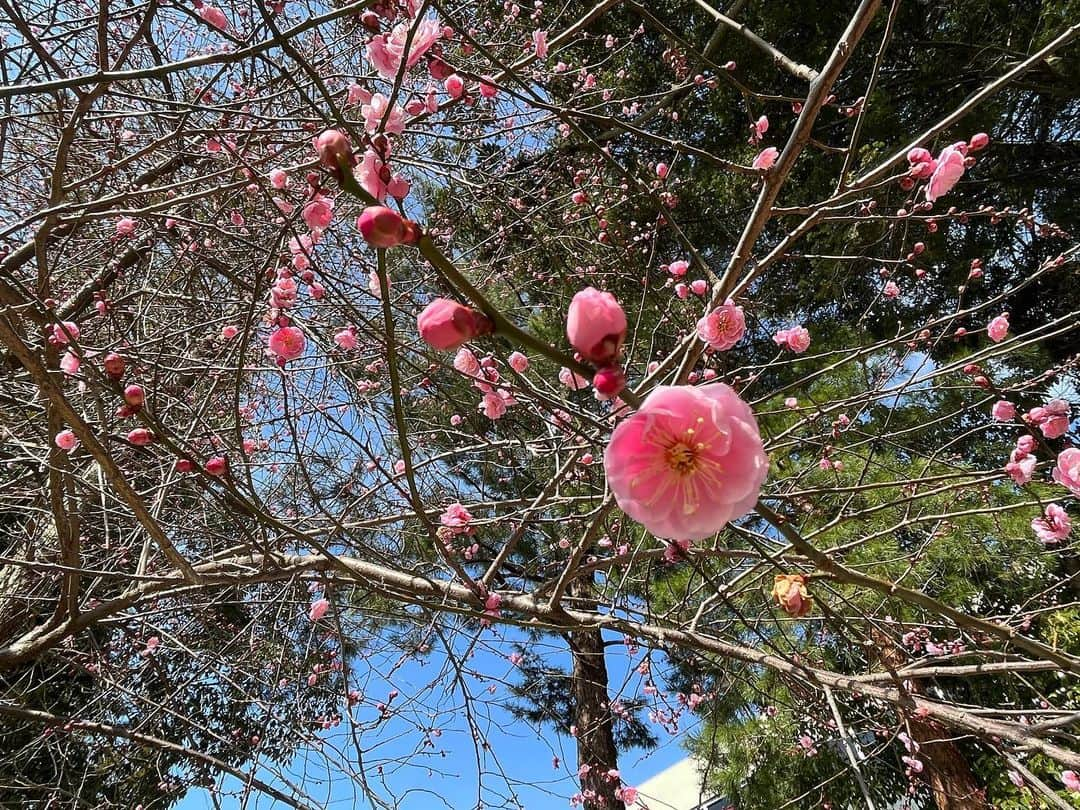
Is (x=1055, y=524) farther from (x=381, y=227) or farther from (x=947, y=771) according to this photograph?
(x=947, y=771)

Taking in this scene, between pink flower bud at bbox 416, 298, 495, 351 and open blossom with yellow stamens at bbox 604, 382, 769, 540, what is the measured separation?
0.24 meters

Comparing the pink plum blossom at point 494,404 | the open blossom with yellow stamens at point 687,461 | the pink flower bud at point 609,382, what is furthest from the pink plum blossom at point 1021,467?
the pink flower bud at point 609,382

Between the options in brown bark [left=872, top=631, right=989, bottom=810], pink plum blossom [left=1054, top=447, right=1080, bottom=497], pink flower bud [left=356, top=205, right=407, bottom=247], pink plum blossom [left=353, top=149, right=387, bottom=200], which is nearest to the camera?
pink flower bud [left=356, top=205, right=407, bottom=247]

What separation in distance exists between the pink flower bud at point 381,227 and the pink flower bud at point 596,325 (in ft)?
0.64

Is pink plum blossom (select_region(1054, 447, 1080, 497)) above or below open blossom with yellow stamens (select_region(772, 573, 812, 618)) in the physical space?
above

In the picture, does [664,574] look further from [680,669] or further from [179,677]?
[179,677]

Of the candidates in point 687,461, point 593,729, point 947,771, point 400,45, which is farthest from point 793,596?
point 947,771

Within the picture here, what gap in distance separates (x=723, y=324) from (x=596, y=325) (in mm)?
791

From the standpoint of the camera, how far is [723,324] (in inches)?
52.2

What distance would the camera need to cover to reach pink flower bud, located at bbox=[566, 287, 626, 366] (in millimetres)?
614

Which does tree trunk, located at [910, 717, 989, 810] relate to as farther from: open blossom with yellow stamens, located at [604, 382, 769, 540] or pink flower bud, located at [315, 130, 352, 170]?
pink flower bud, located at [315, 130, 352, 170]

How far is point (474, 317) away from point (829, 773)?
190 inches

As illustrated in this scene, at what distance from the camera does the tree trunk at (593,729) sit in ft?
12.2

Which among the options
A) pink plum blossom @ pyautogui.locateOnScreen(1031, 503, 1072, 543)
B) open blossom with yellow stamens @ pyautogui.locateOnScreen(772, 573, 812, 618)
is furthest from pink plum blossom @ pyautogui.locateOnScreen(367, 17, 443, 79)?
pink plum blossom @ pyautogui.locateOnScreen(1031, 503, 1072, 543)
